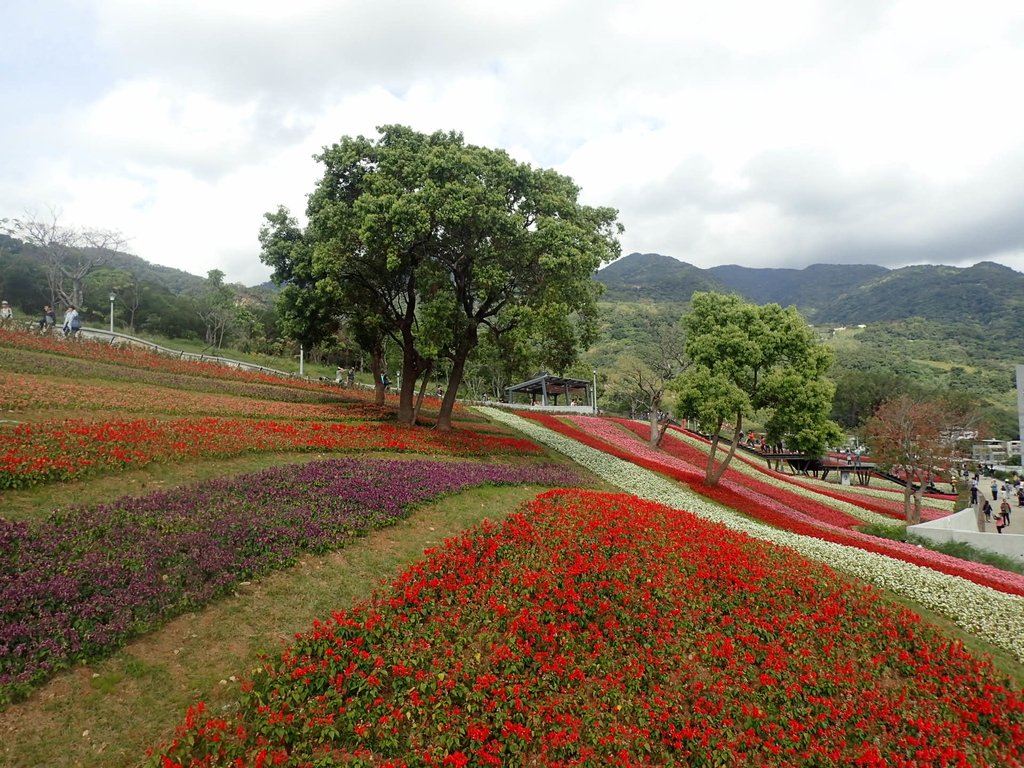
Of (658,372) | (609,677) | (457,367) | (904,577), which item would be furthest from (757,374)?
(658,372)

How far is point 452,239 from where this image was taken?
2097 centimetres

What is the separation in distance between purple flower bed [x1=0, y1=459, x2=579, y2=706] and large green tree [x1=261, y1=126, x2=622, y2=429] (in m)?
8.57

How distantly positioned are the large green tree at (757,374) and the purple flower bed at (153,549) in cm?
1520

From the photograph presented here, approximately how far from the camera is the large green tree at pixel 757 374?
24891 mm

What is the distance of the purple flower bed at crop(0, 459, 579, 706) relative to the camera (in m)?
7.17

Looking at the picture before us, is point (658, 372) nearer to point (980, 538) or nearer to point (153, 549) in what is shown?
point (980, 538)

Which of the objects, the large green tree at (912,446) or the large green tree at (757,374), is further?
the large green tree at (912,446)

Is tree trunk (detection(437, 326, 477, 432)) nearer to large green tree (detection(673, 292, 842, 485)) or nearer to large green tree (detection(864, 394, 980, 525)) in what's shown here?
large green tree (detection(673, 292, 842, 485))

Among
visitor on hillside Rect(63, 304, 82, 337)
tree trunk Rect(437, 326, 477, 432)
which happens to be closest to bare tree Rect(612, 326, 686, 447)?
tree trunk Rect(437, 326, 477, 432)

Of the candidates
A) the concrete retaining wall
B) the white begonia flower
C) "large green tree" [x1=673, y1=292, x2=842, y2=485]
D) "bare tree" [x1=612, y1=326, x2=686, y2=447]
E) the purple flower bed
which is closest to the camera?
the purple flower bed

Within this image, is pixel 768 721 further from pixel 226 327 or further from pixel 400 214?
pixel 226 327

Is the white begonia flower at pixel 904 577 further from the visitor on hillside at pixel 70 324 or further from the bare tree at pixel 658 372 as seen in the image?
the visitor on hillside at pixel 70 324

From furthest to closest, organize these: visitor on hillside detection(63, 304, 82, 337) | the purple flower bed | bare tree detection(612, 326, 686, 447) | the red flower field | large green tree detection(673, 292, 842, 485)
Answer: bare tree detection(612, 326, 686, 447)
visitor on hillside detection(63, 304, 82, 337)
large green tree detection(673, 292, 842, 485)
the purple flower bed
the red flower field

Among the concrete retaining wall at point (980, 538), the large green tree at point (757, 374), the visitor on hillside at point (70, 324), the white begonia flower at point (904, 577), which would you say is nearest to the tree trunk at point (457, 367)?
the white begonia flower at point (904, 577)
